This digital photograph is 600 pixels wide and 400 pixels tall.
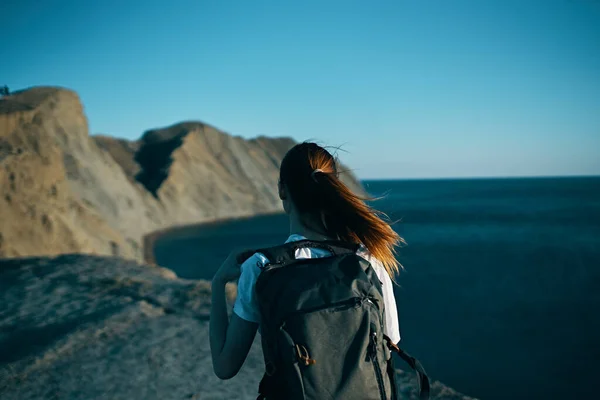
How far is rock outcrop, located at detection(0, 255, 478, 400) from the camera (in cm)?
451

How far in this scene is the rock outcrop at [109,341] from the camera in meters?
4.51

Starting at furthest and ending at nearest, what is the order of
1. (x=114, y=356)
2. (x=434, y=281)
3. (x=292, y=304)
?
(x=434, y=281) < (x=114, y=356) < (x=292, y=304)

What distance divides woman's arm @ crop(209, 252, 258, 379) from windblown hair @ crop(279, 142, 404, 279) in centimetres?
34

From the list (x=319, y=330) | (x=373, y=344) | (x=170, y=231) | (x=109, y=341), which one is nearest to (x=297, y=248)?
(x=319, y=330)

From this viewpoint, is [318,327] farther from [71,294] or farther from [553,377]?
[553,377]

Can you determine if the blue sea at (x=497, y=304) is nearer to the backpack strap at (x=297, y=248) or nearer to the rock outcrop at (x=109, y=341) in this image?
the backpack strap at (x=297, y=248)

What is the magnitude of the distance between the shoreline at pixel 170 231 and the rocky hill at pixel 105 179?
55 centimetres

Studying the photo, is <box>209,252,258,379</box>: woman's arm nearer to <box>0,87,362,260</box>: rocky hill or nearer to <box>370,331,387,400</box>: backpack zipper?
<box>370,331,387,400</box>: backpack zipper

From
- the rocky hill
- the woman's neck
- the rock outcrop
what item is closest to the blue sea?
the woman's neck

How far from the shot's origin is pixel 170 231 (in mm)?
41281

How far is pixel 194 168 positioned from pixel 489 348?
4497cm

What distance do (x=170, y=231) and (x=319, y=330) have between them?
4169 cm

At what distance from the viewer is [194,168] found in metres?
52.7

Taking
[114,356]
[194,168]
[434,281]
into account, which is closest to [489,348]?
[434,281]
